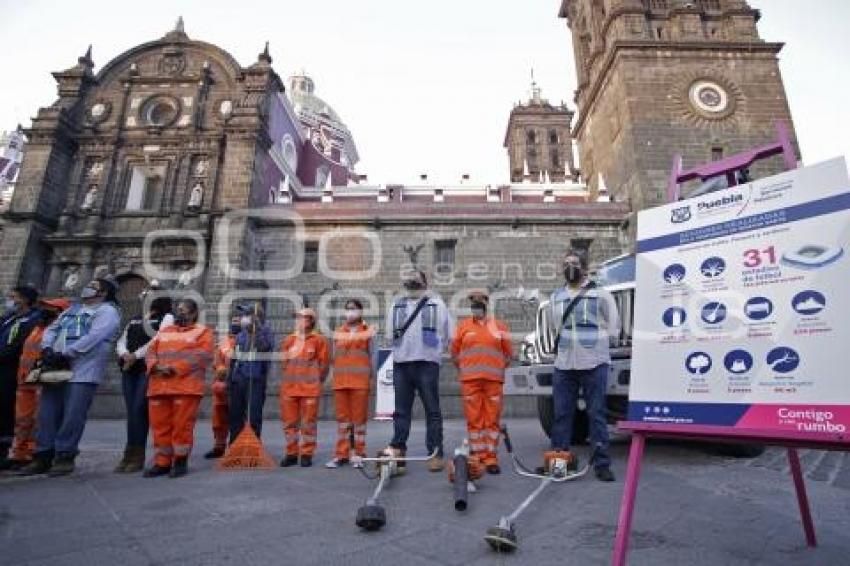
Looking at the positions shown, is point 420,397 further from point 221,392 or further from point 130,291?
point 130,291

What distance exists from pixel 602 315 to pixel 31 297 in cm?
670

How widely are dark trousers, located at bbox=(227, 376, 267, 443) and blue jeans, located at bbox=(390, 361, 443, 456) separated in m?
2.19

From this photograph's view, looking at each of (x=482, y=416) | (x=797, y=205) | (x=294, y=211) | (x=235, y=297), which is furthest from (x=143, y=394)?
(x=294, y=211)

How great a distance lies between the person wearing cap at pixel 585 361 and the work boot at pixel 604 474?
0.06 meters

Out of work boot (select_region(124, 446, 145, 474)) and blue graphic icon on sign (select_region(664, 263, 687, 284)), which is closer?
blue graphic icon on sign (select_region(664, 263, 687, 284))

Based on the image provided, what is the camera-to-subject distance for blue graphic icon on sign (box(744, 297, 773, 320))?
2.06m

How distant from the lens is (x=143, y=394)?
509 centimetres

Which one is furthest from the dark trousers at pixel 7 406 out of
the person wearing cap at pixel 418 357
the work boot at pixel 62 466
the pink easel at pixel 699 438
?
the pink easel at pixel 699 438

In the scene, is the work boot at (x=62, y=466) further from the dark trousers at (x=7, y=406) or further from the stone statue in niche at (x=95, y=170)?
the stone statue in niche at (x=95, y=170)

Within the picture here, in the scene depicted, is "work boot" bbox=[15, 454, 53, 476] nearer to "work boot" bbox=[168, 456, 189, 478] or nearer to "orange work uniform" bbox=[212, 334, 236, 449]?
"work boot" bbox=[168, 456, 189, 478]

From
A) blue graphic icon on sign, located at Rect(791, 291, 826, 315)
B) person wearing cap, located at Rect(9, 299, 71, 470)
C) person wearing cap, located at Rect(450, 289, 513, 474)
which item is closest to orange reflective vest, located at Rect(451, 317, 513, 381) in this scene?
person wearing cap, located at Rect(450, 289, 513, 474)

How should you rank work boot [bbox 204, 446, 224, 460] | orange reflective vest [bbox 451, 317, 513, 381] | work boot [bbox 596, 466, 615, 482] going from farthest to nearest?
work boot [bbox 204, 446, 224, 460], orange reflective vest [bbox 451, 317, 513, 381], work boot [bbox 596, 466, 615, 482]

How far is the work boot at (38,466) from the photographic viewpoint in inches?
186

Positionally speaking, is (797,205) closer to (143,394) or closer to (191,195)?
(143,394)
